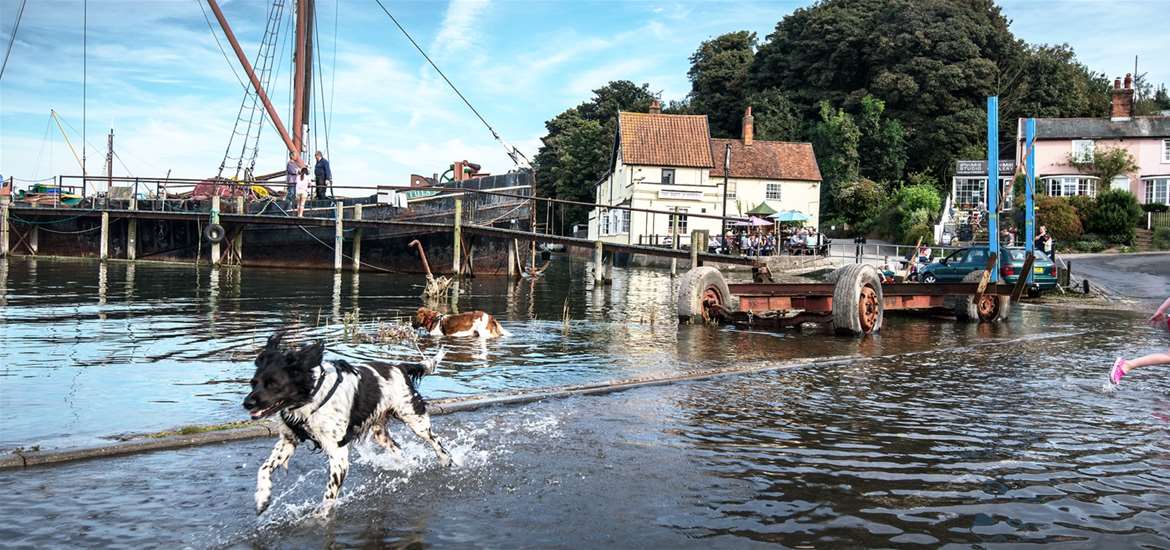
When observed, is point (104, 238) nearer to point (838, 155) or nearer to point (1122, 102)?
point (838, 155)

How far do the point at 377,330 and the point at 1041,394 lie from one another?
9532 mm

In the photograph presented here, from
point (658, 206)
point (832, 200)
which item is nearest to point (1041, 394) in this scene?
point (658, 206)

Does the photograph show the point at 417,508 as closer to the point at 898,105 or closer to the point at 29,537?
the point at 29,537

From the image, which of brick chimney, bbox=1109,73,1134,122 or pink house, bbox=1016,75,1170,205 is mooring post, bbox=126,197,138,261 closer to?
pink house, bbox=1016,75,1170,205

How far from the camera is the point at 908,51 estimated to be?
7431 centimetres

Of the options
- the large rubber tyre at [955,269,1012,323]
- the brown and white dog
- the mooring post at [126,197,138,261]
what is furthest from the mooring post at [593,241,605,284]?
→ the mooring post at [126,197,138,261]

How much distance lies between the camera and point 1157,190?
2223 inches

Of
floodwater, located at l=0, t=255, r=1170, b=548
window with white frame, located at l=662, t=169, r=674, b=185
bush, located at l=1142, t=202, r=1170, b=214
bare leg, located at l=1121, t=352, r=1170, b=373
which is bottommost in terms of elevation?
floodwater, located at l=0, t=255, r=1170, b=548

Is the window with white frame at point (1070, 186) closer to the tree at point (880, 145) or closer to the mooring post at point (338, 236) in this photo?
the tree at point (880, 145)

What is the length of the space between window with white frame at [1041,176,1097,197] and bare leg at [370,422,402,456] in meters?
60.2

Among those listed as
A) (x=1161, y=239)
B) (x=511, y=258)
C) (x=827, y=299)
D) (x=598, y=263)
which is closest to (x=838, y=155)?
(x=1161, y=239)

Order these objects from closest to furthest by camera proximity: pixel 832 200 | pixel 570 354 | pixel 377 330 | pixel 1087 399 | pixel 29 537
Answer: pixel 29 537
pixel 1087 399
pixel 570 354
pixel 377 330
pixel 832 200

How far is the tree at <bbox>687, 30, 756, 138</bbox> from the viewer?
3506 inches

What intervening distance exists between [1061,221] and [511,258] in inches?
1189
